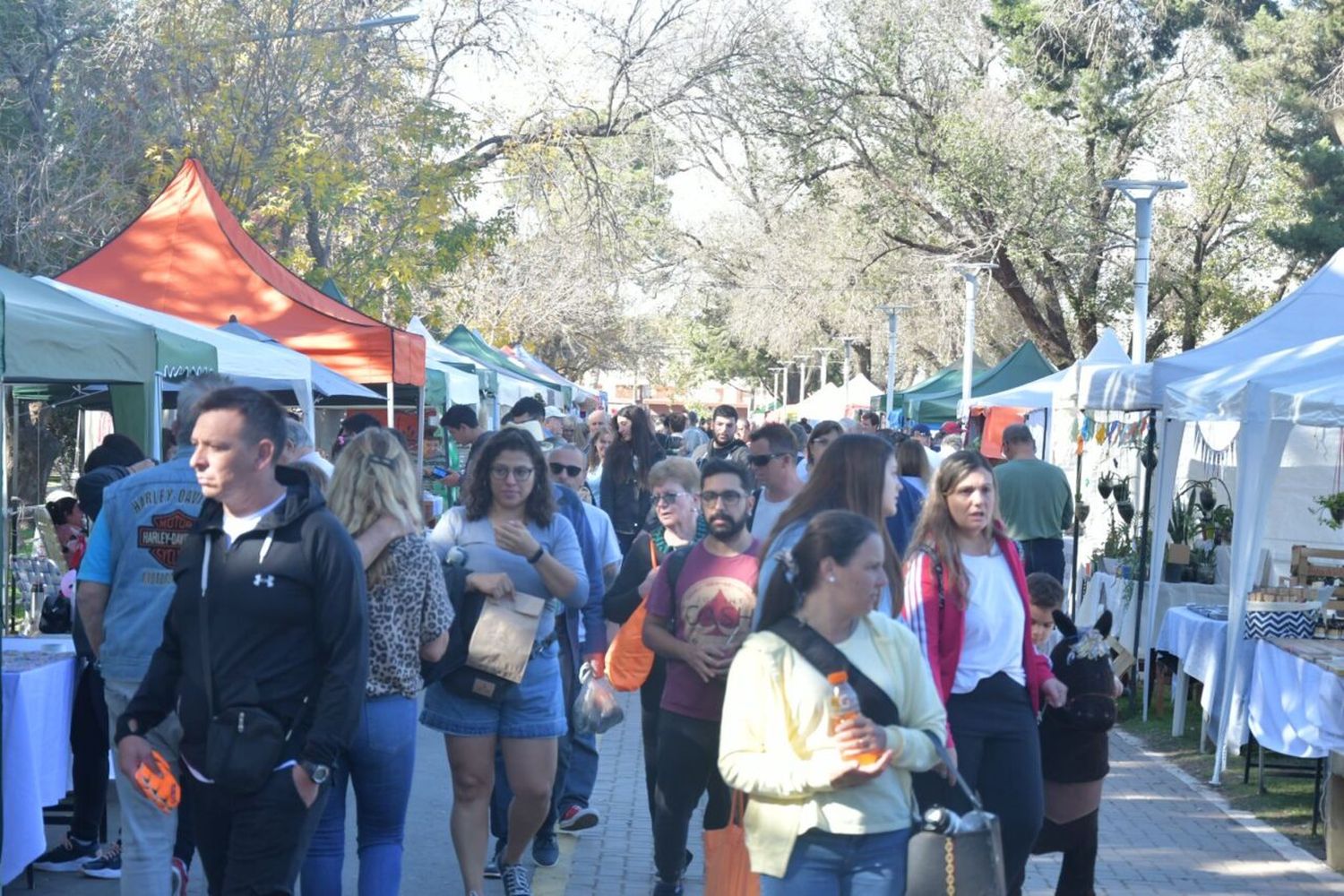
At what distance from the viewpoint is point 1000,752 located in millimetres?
4941

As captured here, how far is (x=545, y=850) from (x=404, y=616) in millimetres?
2263

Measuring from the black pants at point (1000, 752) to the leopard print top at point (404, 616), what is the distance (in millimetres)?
1616

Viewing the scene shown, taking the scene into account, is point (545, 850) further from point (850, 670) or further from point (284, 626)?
point (850, 670)

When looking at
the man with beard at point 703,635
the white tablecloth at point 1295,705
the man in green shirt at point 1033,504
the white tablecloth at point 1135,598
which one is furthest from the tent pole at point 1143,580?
the man with beard at point 703,635

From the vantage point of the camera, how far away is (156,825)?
5.13 m

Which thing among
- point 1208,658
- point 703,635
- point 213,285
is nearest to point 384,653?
point 703,635

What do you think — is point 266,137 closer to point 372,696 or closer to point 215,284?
point 215,284

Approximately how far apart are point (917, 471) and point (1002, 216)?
2001cm

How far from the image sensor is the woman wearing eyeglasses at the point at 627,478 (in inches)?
460

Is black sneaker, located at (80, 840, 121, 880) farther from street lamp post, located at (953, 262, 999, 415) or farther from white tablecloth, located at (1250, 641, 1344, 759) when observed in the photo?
street lamp post, located at (953, 262, 999, 415)

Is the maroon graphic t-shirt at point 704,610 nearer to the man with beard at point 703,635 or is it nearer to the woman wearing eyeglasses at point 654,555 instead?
the man with beard at point 703,635

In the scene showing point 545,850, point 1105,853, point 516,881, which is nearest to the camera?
point 516,881

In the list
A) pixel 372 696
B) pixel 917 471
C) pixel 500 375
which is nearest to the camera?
pixel 372 696

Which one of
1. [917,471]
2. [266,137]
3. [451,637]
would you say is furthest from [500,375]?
[451,637]
